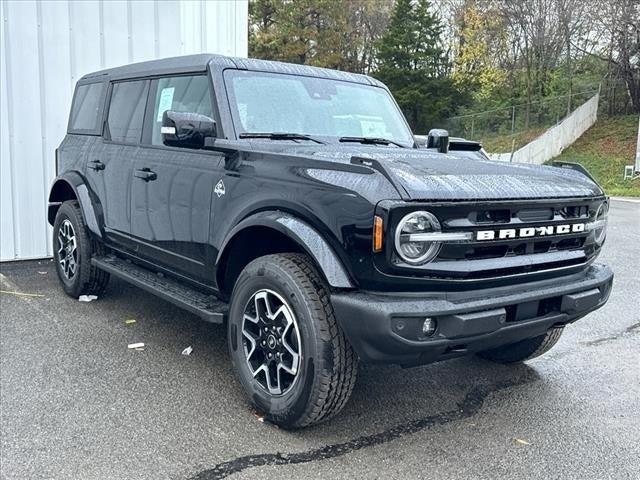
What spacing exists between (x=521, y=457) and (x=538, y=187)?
1.33 m

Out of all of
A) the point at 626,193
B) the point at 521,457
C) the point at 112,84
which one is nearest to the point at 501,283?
the point at 521,457

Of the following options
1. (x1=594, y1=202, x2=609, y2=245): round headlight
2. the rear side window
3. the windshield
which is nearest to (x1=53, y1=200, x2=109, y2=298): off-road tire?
the rear side window

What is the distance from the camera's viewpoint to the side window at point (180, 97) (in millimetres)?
4133

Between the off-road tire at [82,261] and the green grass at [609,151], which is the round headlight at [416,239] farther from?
the green grass at [609,151]

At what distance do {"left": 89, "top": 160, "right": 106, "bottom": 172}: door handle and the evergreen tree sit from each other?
85.8 ft

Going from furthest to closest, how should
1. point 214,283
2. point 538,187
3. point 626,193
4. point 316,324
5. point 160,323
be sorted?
point 626,193 < point 160,323 < point 214,283 < point 538,187 < point 316,324

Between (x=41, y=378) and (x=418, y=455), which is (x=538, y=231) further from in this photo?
(x=41, y=378)

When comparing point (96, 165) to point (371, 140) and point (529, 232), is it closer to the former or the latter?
point (371, 140)

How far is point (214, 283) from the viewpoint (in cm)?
389

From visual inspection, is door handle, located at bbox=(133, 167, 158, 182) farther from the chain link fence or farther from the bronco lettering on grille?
the chain link fence

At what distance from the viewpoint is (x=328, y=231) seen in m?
3.01

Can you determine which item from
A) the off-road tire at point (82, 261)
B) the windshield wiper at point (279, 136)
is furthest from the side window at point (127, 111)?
the windshield wiper at point (279, 136)

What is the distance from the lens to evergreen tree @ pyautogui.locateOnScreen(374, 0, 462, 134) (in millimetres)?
30406

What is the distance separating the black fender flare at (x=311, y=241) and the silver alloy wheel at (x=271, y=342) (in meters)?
0.32
